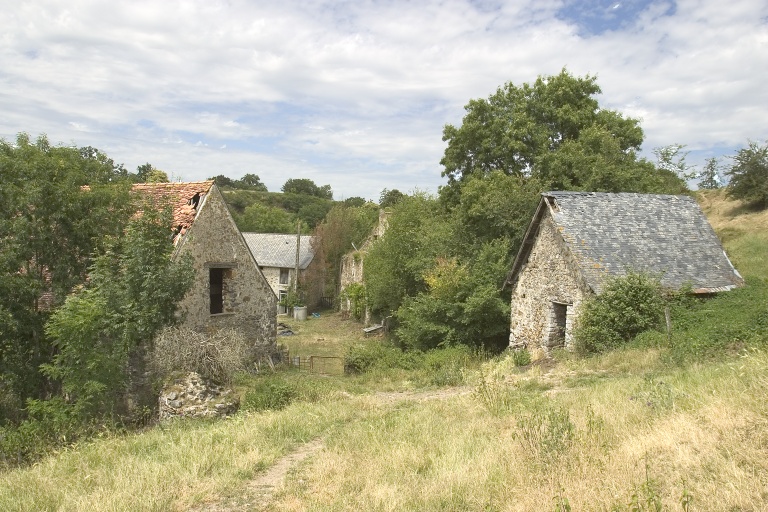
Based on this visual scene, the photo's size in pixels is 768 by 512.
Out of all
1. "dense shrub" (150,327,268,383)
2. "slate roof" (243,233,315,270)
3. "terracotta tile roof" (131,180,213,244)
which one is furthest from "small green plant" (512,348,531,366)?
"slate roof" (243,233,315,270)

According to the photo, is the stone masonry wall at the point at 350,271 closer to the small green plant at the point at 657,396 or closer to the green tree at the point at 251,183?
the small green plant at the point at 657,396

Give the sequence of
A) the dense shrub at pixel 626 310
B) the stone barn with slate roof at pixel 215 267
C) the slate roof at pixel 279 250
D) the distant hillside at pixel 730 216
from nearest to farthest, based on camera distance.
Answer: the dense shrub at pixel 626 310, the stone barn with slate roof at pixel 215 267, the distant hillside at pixel 730 216, the slate roof at pixel 279 250

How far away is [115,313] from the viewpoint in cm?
1289

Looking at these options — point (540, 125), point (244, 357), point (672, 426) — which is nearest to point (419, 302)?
point (244, 357)

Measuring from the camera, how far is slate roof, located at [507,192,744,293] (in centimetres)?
1516

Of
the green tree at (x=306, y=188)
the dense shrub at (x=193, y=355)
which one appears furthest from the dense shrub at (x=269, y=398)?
the green tree at (x=306, y=188)

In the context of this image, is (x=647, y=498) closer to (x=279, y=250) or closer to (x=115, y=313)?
(x=115, y=313)

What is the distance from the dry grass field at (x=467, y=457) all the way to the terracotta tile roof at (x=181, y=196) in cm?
718

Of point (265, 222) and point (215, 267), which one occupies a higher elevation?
point (265, 222)

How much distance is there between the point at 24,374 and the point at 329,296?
33.2 meters

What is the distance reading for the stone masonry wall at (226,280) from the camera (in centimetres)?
1616

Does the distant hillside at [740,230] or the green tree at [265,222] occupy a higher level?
the green tree at [265,222]

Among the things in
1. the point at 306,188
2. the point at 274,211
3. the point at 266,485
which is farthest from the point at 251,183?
the point at 266,485

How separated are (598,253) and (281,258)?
3397 centimetres
